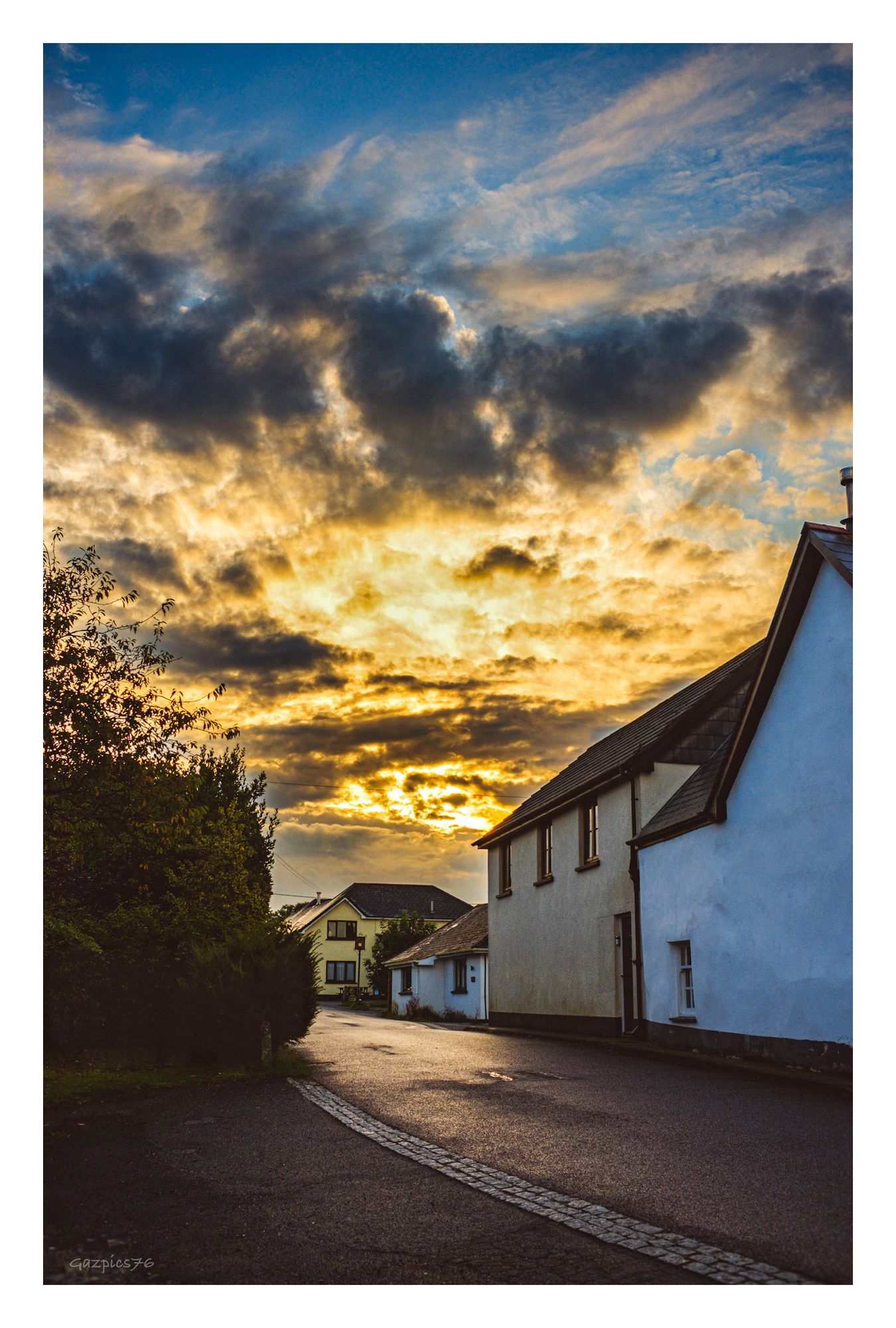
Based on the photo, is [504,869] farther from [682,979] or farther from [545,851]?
[682,979]

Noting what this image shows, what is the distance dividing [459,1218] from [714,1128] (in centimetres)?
402

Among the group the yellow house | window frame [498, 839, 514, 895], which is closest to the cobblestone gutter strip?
window frame [498, 839, 514, 895]

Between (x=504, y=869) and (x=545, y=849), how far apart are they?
4.03 metres

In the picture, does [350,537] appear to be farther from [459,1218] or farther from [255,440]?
[459,1218]

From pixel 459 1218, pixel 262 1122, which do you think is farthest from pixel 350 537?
pixel 459 1218

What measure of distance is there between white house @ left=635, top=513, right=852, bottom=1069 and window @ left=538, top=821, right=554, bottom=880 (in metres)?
9.18

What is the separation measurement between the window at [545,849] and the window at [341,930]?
5687 centimetres

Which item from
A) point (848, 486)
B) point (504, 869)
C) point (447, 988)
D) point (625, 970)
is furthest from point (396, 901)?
point (848, 486)

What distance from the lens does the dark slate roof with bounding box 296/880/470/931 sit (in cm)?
8275

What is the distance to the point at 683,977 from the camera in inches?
707

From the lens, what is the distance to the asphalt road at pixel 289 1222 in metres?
4.80

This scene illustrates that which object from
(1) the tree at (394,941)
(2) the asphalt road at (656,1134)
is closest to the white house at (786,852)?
(2) the asphalt road at (656,1134)

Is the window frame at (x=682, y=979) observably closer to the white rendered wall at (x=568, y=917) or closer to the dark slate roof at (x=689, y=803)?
the dark slate roof at (x=689, y=803)

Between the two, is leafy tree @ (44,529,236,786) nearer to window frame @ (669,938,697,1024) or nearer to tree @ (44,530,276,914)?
tree @ (44,530,276,914)
